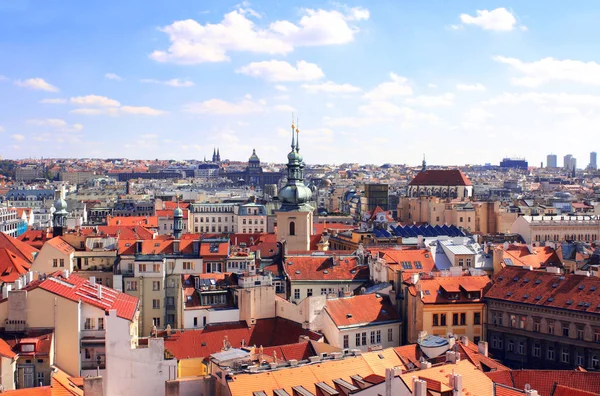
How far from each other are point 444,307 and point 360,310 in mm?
6826

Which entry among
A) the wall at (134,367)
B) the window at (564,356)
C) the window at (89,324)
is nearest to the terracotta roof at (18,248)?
the window at (89,324)

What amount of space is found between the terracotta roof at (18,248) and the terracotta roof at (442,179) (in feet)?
387

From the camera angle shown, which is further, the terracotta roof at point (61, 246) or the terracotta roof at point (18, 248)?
the terracotta roof at point (18, 248)

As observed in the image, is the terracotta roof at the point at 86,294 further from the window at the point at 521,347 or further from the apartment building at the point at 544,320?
the window at the point at 521,347

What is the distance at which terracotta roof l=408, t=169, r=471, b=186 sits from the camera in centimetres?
18988

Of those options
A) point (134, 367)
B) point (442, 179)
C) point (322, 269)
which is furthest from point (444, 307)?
point (442, 179)

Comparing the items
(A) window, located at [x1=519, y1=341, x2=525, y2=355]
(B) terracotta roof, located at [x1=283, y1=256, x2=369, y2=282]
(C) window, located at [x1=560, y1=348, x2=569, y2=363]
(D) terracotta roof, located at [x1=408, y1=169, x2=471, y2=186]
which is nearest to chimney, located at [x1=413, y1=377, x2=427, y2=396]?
(C) window, located at [x1=560, y1=348, x2=569, y2=363]

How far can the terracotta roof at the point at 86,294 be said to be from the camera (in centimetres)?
4847

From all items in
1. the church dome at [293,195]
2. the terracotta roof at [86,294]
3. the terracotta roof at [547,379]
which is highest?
the church dome at [293,195]

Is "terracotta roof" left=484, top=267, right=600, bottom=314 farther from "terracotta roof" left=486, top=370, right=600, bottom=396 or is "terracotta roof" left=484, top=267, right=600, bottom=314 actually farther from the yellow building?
"terracotta roof" left=486, top=370, right=600, bottom=396

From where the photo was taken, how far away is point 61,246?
7344 centimetres

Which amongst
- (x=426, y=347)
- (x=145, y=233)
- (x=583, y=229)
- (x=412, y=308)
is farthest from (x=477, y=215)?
(x=426, y=347)

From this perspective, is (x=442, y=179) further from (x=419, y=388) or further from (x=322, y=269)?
(x=419, y=388)

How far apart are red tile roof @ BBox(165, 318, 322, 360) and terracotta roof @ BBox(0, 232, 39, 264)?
3265 centimetres
